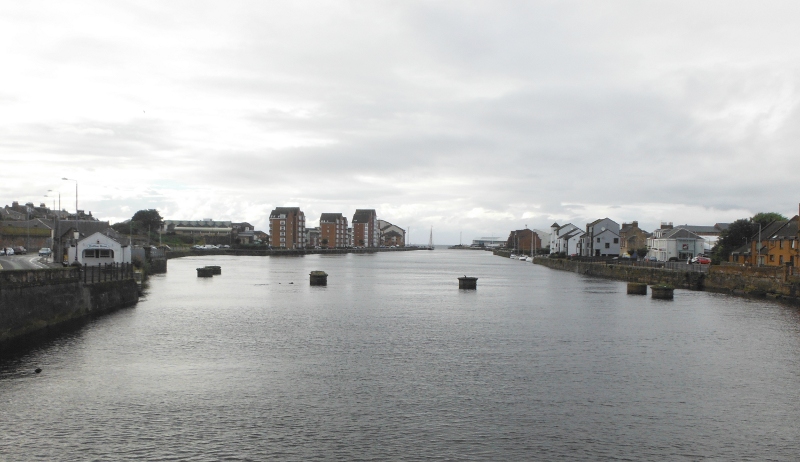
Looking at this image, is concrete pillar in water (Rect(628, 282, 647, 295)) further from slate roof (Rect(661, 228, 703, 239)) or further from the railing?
slate roof (Rect(661, 228, 703, 239))

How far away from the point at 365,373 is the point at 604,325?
24.3 m

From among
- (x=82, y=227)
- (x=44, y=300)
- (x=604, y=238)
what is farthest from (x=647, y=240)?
(x=44, y=300)

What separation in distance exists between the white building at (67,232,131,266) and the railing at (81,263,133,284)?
16.2 meters

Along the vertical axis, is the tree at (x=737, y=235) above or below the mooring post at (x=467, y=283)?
above

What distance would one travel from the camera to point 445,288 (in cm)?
8412

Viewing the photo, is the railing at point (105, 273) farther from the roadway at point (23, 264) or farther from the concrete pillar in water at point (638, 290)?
the concrete pillar in water at point (638, 290)

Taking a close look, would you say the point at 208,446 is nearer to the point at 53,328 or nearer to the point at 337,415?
the point at 337,415

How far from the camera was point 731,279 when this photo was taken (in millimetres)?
76938

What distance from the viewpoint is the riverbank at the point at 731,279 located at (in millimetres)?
65625

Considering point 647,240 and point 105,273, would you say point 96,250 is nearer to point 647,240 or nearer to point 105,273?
point 105,273

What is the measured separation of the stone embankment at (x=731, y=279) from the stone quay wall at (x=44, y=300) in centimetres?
6394

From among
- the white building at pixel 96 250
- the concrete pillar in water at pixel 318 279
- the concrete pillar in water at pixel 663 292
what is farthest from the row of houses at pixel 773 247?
the white building at pixel 96 250

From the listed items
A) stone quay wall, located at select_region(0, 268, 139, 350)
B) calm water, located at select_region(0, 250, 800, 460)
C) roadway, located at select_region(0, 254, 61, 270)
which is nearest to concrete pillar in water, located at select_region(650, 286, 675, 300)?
calm water, located at select_region(0, 250, 800, 460)

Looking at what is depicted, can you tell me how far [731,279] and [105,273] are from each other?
69.3 m
